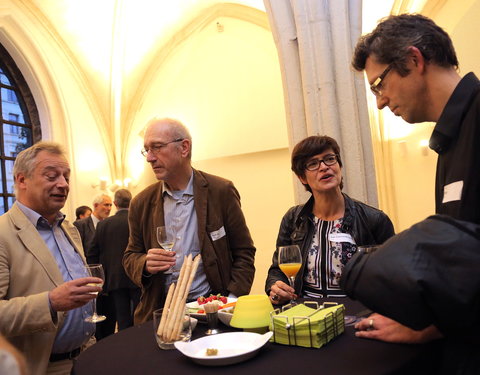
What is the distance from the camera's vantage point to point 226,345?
145 centimetres

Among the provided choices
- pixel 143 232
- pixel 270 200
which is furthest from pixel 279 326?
pixel 270 200

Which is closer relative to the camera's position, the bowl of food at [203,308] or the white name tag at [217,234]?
the bowl of food at [203,308]

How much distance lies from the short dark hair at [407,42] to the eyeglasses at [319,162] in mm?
946

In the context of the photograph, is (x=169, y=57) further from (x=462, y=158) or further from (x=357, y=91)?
(x=462, y=158)

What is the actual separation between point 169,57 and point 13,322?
8.48m

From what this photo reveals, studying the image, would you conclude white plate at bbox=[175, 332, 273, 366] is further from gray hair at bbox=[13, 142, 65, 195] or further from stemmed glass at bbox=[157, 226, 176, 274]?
gray hair at bbox=[13, 142, 65, 195]

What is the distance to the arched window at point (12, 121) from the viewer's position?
7.82 meters

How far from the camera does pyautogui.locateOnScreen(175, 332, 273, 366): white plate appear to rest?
1304 millimetres

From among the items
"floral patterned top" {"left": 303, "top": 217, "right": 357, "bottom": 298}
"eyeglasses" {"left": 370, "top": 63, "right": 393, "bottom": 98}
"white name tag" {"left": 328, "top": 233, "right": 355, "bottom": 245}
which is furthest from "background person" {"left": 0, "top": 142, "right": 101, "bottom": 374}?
"eyeglasses" {"left": 370, "top": 63, "right": 393, "bottom": 98}

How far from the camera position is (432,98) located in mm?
1474

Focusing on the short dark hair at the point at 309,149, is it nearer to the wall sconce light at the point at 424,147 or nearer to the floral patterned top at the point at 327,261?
the floral patterned top at the point at 327,261

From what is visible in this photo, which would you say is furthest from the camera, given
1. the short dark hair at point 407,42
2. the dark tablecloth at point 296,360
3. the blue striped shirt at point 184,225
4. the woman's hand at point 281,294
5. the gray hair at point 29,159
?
the blue striped shirt at point 184,225

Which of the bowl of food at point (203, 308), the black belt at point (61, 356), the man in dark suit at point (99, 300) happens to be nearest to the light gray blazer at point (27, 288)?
the black belt at point (61, 356)

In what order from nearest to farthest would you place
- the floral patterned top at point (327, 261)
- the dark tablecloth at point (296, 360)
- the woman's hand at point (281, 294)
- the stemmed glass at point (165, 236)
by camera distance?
the dark tablecloth at point (296, 360), the woman's hand at point (281, 294), the stemmed glass at point (165, 236), the floral patterned top at point (327, 261)
